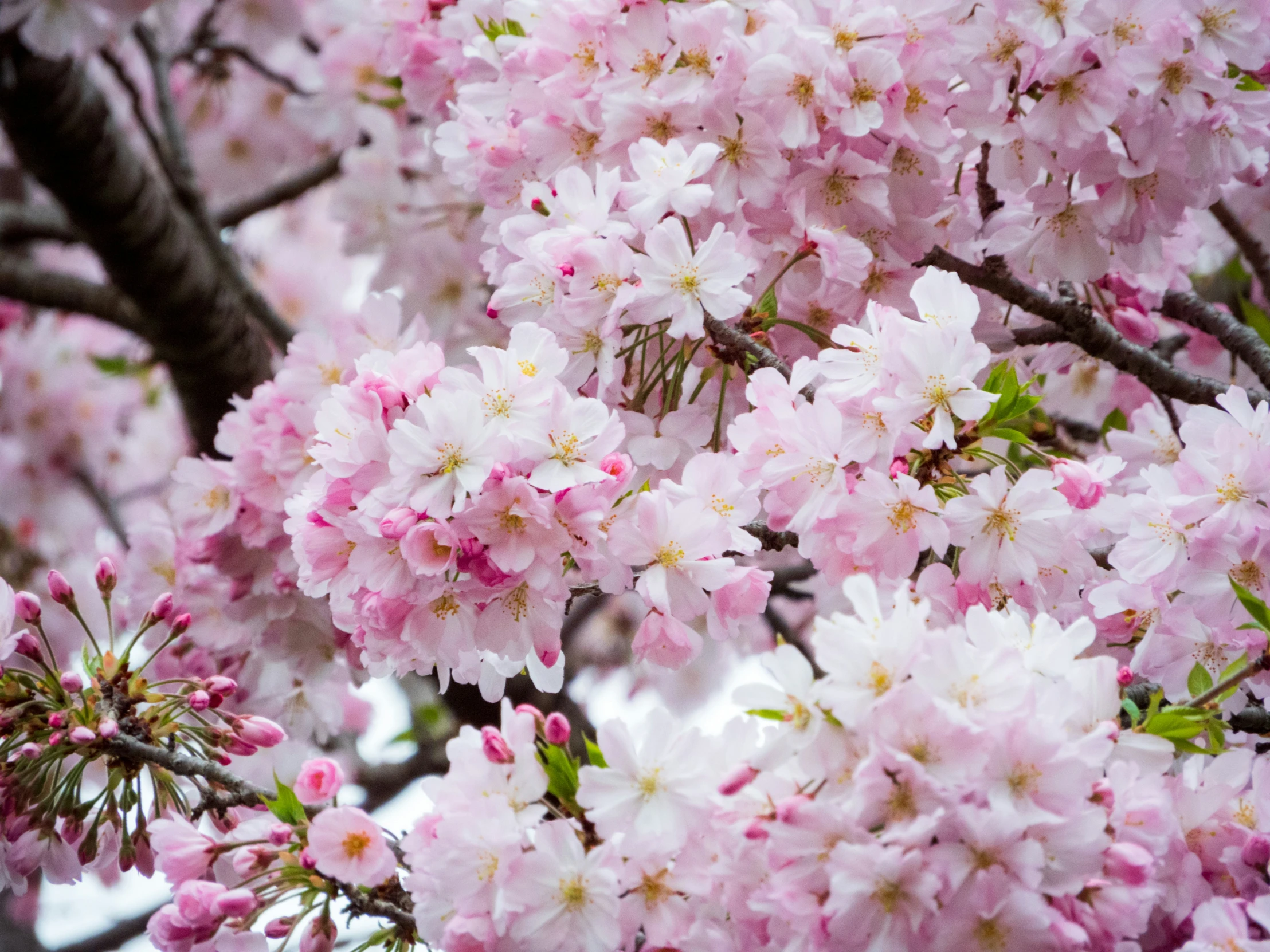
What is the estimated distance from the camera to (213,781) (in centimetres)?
130

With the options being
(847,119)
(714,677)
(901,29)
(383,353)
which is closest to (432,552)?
(383,353)

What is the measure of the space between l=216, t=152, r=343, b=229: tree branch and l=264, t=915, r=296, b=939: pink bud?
2.30 meters

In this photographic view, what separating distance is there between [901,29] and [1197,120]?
0.37 meters

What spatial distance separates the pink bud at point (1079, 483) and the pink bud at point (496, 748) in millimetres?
646

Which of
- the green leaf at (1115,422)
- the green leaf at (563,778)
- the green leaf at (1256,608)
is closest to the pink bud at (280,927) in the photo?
the green leaf at (563,778)

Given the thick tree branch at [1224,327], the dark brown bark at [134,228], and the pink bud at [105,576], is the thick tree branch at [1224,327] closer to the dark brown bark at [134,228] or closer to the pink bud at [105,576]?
the pink bud at [105,576]

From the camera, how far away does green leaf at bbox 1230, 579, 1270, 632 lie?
1178 mm

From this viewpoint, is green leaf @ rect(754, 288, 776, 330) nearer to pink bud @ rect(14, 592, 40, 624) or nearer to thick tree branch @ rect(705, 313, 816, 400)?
thick tree branch @ rect(705, 313, 816, 400)

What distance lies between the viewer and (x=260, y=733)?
1.34 m

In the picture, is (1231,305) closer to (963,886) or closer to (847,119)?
(847,119)

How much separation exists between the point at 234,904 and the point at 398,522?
0.40 m

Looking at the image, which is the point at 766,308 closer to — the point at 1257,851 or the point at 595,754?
the point at 595,754

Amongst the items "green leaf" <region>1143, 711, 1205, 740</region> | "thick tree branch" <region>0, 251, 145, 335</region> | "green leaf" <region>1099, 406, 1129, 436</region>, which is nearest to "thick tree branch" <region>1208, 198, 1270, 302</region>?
"green leaf" <region>1099, 406, 1129, 436</region>

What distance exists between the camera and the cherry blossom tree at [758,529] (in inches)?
37.8
